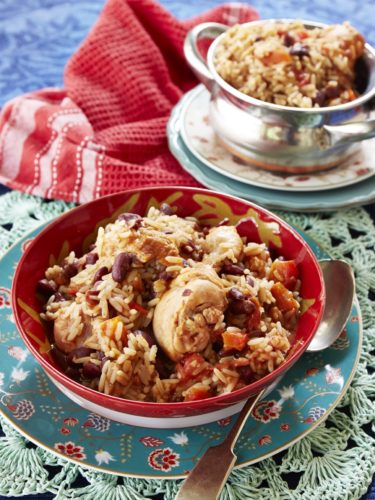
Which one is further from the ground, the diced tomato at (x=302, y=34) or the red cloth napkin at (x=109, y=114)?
the diced tomato at (x=302, y=34)

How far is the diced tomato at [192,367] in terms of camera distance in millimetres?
2021

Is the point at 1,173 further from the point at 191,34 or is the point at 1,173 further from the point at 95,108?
the point at 191,34

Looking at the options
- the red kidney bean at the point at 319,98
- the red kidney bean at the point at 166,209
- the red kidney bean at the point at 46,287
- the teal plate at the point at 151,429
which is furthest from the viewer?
the red kidney bean at the point at 319,98

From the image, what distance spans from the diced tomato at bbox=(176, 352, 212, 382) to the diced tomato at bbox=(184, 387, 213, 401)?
42mm

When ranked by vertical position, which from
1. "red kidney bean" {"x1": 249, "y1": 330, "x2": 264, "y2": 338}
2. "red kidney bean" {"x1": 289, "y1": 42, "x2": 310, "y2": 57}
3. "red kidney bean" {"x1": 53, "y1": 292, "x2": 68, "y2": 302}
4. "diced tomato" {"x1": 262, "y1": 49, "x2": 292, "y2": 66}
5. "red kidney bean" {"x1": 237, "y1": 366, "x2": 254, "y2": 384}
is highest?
"red kidney bean" {"x1": 289, "y1": 42, "x2": 310, "y2": 57}

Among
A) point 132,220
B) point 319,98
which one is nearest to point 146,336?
point 132,220

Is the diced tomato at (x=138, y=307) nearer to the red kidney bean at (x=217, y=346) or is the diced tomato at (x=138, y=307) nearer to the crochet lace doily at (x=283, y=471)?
the red kidney bean at (x=217, y=346)

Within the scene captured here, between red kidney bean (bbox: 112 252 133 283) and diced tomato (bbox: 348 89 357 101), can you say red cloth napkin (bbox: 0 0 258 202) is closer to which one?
diced tomato (bbox: 348 89 357 101)

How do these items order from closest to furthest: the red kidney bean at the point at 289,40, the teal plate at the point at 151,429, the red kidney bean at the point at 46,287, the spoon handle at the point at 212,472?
the spoon handle at the point at 212,472 < the teal plate at the point at 151,429 < the red kidney bean at the point at 46,287 < the red kidney bean at the point at 289,40

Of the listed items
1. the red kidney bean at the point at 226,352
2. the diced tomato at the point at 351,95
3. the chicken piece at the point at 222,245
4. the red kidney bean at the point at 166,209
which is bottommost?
the red kidney bean at the point at 226,352

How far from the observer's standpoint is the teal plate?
196 cm

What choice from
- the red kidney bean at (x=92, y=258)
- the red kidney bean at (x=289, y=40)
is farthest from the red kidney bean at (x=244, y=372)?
the red kidney bean at (x=289, y=40)

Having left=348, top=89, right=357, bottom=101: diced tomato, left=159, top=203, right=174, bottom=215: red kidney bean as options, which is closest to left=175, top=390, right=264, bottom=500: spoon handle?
left=159, top=203, right=174, bottom=215: red kidney bean

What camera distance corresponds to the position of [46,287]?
2312 millimetres
